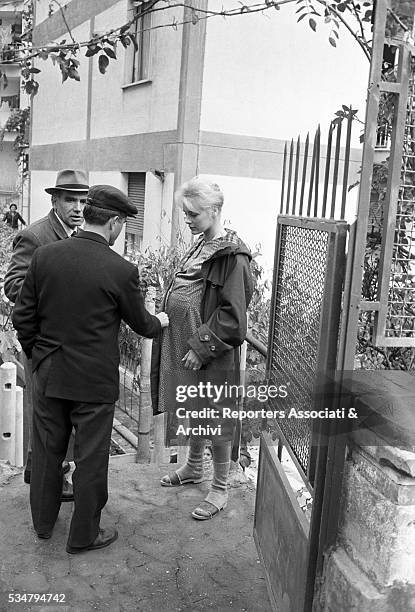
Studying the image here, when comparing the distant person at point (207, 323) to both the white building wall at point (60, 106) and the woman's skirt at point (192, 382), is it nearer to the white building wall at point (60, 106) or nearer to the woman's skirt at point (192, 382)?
the woman's skirt at point (192, 382)

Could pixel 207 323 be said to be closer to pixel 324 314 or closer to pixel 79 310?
pixel 79 310

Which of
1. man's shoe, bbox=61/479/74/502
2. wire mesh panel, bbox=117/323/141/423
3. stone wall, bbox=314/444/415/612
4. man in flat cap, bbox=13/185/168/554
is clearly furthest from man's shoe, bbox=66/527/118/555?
wire mesh panel, bbox=117/323/141/423

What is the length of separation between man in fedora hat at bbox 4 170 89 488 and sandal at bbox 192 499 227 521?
28.4 inches

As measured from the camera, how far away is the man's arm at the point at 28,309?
3.04 meters

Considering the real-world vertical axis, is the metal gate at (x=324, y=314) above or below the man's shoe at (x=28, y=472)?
above

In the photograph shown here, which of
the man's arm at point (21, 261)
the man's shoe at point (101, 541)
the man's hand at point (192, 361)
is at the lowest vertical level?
the man's shoe at point (101, 541)

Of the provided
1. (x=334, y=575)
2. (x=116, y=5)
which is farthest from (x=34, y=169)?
(x=334, y=575)

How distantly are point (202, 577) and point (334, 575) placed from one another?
1099 millimetres

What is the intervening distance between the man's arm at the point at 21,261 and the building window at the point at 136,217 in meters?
6.54

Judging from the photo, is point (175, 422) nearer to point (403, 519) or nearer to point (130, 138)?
point (403, 519)

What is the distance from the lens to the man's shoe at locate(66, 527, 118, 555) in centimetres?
317

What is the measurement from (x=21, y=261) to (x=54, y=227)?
264mm

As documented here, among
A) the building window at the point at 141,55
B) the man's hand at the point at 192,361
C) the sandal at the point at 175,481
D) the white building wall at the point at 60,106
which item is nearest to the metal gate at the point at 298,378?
the man's hand at the point at 192,361

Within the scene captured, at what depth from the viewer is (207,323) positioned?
11.0 feet
